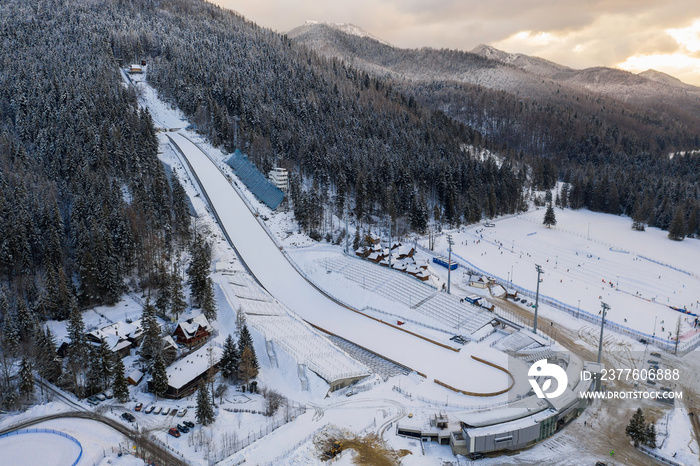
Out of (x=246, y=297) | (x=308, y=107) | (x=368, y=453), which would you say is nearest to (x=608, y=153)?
(x=308, y=107)

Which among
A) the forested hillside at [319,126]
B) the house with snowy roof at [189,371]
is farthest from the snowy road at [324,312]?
the house with snowy roof at [189,371]

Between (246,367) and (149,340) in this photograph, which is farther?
(149,340)

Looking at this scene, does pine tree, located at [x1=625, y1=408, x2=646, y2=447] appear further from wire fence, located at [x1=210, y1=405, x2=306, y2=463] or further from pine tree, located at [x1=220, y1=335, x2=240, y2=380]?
pine tree, located at [x1=220, y1=335, x2=240, y2=380]

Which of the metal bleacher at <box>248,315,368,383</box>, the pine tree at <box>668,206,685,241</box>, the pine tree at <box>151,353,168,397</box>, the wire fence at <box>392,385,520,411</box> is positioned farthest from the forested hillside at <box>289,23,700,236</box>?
the pine tree at <box>151,353,168,397</box>

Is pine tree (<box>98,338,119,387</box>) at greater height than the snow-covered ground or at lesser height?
greater

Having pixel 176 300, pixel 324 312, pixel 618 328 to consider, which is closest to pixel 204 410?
pixel 176 300

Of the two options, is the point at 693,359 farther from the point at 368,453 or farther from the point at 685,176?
the point at 685,176

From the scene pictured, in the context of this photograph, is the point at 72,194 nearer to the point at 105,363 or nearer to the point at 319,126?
the point at 105,363
